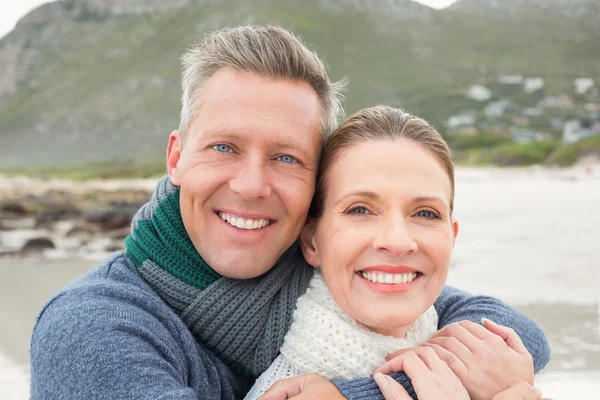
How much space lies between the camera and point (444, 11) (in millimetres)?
59469

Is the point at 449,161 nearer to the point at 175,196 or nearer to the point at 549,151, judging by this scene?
the point at 175,196

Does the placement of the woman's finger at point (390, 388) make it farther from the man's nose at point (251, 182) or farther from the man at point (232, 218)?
the man's nose at point (251, 182)

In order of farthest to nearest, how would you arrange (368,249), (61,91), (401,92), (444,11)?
1. (61,91)
2. (444,11)
3. (401,92)
4. (368,249)

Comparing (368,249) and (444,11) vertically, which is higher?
(444,11)

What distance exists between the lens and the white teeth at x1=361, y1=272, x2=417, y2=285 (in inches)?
70.3

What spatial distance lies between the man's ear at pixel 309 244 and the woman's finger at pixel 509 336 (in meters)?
0.62

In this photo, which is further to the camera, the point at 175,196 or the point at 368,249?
the point at 175,196

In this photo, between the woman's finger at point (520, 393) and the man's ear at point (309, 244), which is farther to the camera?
the man's ear at point (309, 244)

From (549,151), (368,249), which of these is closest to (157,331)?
(368,249)

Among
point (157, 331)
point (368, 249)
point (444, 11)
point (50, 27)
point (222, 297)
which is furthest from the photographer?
point (50, 27)

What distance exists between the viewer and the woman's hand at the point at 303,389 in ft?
5.45

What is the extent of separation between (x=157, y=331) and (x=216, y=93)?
2.66 ft

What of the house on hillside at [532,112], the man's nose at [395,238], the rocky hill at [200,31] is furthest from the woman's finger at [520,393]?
the house on hillside at [532,112]

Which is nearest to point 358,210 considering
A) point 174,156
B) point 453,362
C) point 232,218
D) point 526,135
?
point 232,218
